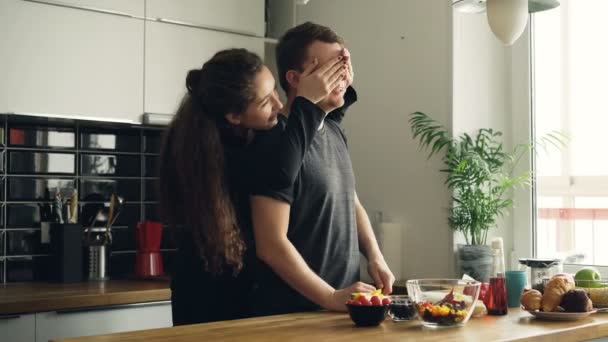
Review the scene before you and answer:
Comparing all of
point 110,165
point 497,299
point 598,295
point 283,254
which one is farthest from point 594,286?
point 110,165

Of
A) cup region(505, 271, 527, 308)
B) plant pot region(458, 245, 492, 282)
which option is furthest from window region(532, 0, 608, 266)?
cup region(505, 271, 527, 308)

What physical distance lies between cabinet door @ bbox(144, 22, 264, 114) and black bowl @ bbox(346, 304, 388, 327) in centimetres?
163

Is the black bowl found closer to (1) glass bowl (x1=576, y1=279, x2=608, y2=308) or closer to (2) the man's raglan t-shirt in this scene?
(2) the man's raglan t-shirt

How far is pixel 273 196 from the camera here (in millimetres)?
1684

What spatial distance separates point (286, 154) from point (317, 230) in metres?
0.24

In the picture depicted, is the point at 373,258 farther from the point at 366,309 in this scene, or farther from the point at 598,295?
the point at 598,295

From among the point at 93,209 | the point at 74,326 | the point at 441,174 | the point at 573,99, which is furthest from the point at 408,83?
the point at 74,326

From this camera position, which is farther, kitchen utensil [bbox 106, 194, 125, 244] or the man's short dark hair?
kitchen utensil [bbox 106, 194, 125, 244]

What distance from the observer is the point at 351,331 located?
1.53 metres

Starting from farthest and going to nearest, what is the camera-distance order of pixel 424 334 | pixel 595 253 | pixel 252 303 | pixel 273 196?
1. pixel 595 253
2. pixel 252 303
3. pixel 273 196
4. pixel 424 334

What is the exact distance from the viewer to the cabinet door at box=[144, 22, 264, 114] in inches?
117

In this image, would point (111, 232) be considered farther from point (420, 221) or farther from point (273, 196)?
point (273, 196)

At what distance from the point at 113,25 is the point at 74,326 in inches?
44.1

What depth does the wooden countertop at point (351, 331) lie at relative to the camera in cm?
146
